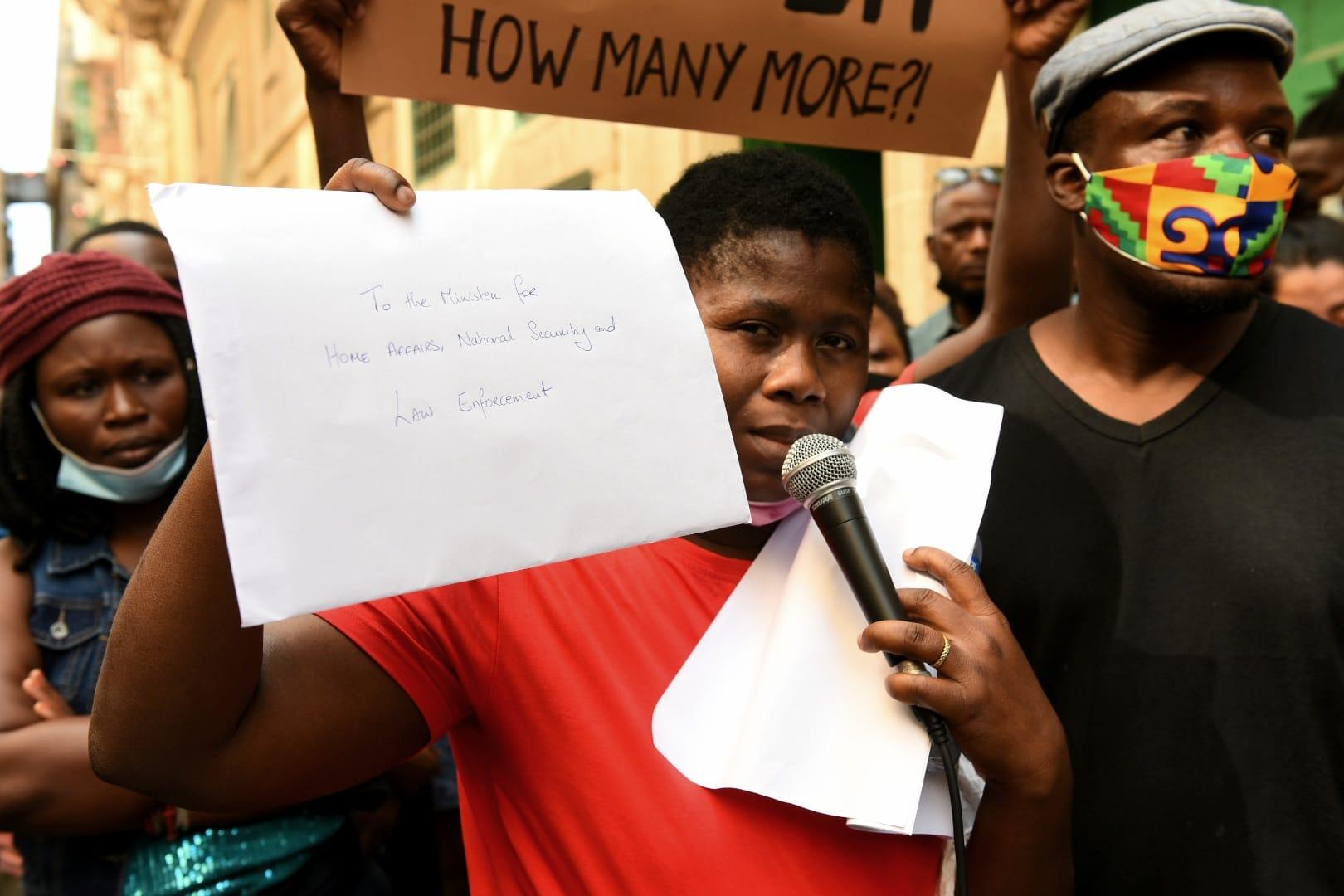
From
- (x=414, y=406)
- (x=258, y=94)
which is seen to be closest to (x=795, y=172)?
(x=414, y=406)

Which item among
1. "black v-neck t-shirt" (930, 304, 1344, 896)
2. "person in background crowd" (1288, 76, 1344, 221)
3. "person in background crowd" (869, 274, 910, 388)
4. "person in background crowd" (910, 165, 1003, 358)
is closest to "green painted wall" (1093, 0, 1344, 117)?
"person in background crowd" (1288, 76, 1344, 221)

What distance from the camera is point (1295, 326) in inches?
89.4

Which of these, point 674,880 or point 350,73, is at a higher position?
point 350,73

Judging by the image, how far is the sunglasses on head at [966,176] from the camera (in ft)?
16.1

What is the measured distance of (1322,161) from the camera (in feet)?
13.9

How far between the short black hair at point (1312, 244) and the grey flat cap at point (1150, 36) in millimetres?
1523

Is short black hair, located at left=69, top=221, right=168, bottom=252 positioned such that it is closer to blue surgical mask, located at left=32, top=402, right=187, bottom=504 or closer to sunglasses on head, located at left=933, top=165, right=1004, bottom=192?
blue surgical mask, located at left=32, top=402, right=187, bottom=504

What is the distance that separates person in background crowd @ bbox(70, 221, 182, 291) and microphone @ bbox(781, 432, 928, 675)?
102 inches

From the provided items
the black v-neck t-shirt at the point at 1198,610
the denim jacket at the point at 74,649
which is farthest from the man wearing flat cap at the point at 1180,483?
the denim jacket at the point at 74,649

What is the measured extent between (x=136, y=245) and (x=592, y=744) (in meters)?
2.69

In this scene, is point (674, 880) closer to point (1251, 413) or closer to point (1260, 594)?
point (1260, 594)

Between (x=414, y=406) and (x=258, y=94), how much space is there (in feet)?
69.1

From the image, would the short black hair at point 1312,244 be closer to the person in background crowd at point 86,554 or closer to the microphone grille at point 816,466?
the microphone grille at point 816,466

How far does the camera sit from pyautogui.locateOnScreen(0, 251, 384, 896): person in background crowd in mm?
2363
